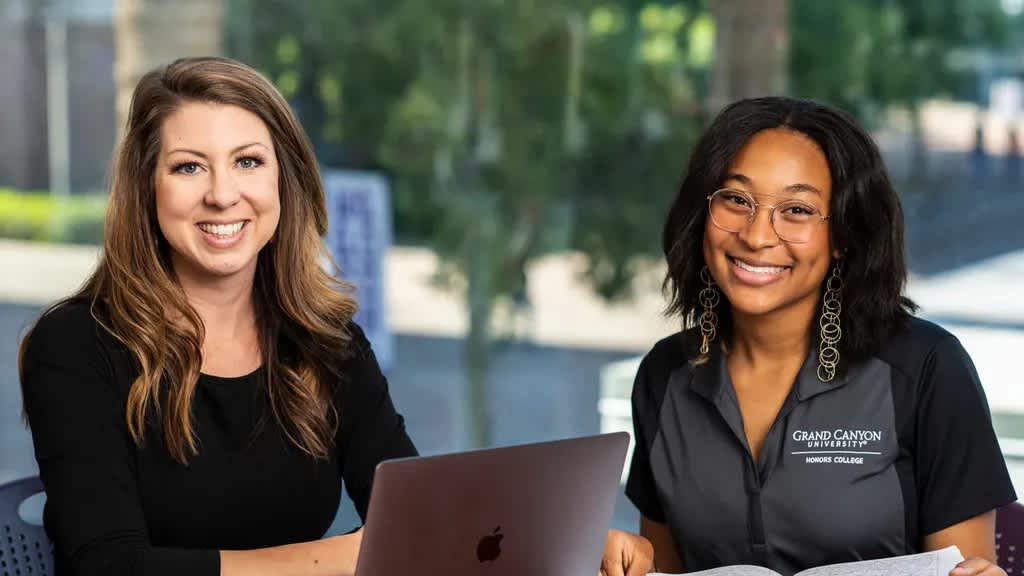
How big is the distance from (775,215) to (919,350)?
0.28 meters

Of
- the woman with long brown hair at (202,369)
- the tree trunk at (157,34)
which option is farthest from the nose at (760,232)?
the tree trunk at (157,34)

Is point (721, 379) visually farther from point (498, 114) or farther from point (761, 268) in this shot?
point (498, 114)

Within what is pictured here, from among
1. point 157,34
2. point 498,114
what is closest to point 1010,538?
point 498,114

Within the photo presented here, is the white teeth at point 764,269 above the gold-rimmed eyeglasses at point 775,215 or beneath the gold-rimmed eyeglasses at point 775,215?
beneath

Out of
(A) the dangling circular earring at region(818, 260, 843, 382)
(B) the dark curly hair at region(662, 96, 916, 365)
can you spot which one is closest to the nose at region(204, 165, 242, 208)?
(B) the dark curly hair at region(662, 96, 916, 365)

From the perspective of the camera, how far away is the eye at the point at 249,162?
1.97 meters

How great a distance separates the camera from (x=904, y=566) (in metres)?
1.65

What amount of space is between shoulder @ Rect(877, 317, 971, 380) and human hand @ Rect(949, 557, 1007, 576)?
300 mm

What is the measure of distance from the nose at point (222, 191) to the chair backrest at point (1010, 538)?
46.6 inches

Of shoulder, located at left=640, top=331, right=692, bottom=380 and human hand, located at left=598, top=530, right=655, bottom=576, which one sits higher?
shoulder, located at left=640, top=331, right=692, bottom=380

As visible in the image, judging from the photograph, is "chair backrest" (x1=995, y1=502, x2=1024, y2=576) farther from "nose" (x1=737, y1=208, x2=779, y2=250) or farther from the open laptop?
the open laptop

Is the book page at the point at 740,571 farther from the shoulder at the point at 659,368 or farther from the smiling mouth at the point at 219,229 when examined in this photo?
the smiling mouth at the point at 219,229

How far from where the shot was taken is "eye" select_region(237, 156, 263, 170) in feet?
6.45

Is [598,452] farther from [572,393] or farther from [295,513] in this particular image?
[572,393]
